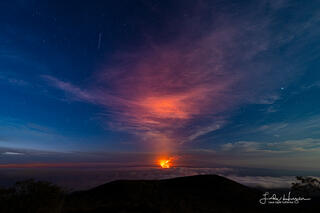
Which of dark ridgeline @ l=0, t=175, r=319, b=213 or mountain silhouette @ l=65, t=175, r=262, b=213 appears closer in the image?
dark ridgeline @ l=0, t=175, r=319, b=213

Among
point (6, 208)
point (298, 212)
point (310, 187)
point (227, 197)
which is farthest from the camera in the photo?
point (310, 187)

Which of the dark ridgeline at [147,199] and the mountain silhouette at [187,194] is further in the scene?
the mountain silhouette at [187,194]

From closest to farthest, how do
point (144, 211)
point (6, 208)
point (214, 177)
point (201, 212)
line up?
point (6, 208), point (144, 211), point (201, 212), point (214, 177)

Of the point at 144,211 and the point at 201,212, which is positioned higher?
the point at 144,211

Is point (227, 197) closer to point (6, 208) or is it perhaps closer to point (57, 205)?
point (57, 205)

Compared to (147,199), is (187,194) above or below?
below

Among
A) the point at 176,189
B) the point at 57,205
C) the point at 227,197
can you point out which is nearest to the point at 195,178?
the point at 176,189

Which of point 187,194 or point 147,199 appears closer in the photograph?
point 147,199

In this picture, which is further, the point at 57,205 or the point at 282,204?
the point at 282,204
